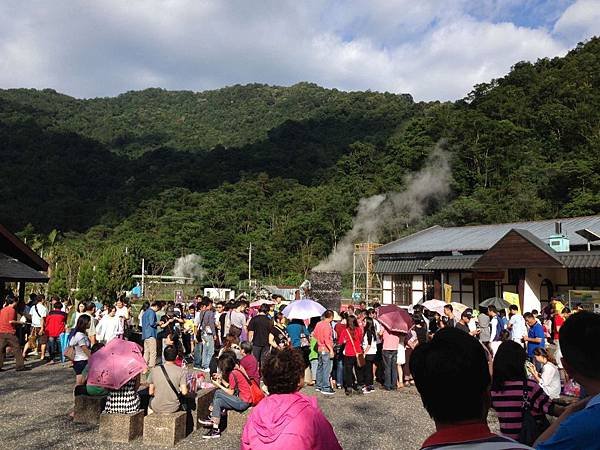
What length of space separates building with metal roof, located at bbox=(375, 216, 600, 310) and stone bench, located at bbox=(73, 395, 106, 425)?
1381 centimetres

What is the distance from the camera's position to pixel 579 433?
176cm

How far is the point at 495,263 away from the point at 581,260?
300 centimetres

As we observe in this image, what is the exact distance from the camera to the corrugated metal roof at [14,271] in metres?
14.0

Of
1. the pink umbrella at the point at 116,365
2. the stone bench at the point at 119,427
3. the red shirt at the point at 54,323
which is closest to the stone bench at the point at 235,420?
the stone bench at the point at 119,427

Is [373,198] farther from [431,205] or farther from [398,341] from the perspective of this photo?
[398,341]

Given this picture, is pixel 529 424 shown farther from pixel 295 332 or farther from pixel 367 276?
pixel 367 276

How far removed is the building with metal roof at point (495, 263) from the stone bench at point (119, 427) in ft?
45.5

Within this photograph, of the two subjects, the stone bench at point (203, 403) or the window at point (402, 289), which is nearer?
the stone bench at point (203, 403)

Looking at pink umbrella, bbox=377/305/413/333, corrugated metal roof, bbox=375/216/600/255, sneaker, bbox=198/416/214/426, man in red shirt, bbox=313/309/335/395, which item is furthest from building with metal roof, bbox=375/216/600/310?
sneaker, bbox=198/416/214/426

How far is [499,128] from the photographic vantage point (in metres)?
49.6

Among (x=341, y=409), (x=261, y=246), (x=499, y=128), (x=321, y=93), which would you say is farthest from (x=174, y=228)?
(x=321, y=93)

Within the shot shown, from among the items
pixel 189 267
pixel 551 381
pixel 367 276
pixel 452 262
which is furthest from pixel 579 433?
pixel 189 267

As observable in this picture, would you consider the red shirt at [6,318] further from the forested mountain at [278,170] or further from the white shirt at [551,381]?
the forested mountain at [278,170]

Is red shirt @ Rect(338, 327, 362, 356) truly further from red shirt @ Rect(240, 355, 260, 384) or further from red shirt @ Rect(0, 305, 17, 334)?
red shirt @ Rect(0, 305, 17, 334)
